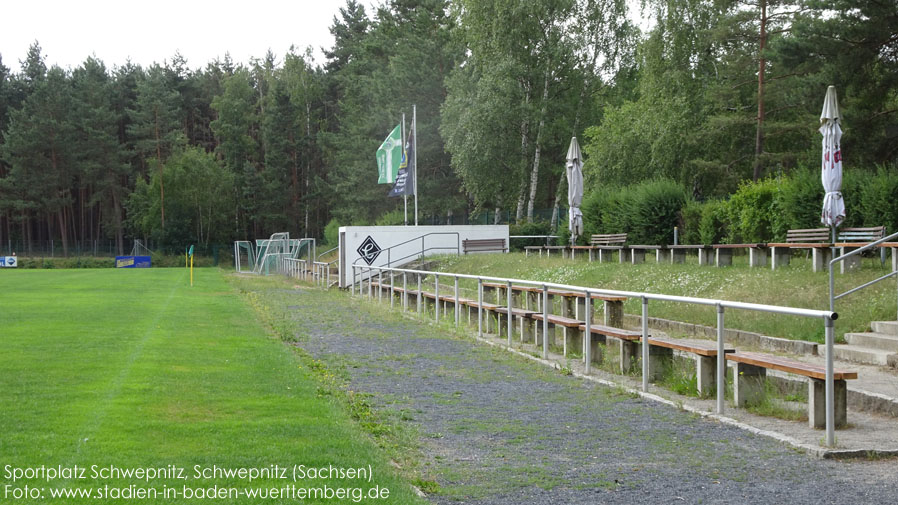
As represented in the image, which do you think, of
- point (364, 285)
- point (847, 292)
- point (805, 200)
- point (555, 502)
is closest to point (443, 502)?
point (555, 502)

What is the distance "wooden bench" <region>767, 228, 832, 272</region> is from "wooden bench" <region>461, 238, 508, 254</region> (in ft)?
53.7

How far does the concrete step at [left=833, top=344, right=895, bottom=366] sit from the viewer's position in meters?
9.55

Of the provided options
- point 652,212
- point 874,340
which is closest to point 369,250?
point 652,212

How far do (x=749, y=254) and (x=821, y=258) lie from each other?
276cm

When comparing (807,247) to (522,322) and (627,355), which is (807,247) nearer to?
(522,322)

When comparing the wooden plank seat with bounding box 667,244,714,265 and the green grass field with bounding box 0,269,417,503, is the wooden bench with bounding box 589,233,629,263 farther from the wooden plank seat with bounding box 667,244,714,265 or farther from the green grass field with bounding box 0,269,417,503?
the green grass field with bounding box 0,269,417,503

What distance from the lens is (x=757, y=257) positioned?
16.8 metres

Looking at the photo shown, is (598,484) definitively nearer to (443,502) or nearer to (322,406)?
(443,502)

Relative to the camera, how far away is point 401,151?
35.5 m

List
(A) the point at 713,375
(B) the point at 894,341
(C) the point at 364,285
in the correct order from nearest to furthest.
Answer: (A) the point at 713,375
(B) the point at 894,341
(C) the point at 364,285

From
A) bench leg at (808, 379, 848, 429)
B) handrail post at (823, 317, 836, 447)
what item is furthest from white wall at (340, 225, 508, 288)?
handrail post at (823, 317, 836, 447)

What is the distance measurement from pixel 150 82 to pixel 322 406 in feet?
240

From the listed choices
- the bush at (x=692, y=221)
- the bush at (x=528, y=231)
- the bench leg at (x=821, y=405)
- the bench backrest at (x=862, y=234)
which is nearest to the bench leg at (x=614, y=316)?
the bench leg at (x=821, y=405)

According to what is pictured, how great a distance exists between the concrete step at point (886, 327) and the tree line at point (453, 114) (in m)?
9.24
